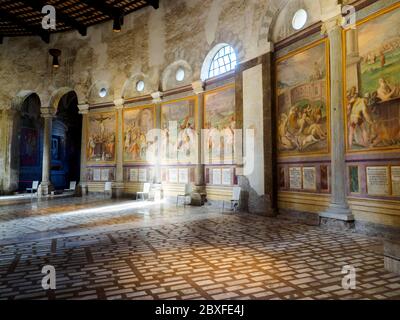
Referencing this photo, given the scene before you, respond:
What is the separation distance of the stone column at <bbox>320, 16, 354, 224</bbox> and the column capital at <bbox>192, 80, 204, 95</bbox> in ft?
20.2

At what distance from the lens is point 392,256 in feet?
13.8

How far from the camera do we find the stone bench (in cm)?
413

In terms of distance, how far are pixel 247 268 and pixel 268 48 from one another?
7.91m

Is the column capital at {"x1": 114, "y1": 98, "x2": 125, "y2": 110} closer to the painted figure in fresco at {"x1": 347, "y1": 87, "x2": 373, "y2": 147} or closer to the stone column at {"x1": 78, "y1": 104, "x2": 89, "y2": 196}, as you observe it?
the stone column at {"x1": 78, "y1": 104, "x2": 89, "y2": 196}

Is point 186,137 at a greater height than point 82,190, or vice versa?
point 186,137

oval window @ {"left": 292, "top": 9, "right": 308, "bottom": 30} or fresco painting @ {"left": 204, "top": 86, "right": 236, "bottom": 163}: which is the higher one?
oval window @ {"left": 292, "top": 9, "right": 308, "bottom": 30}

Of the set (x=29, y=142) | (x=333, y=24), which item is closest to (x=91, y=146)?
(x=29, y=142)

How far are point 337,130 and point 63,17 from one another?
54.2 feet

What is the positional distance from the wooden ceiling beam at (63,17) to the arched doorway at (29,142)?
6080 mm

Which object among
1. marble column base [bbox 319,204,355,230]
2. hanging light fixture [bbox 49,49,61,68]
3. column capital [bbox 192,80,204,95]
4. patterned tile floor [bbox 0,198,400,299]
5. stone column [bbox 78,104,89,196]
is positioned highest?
hanging light fixture [bbox 49,49,61,68]

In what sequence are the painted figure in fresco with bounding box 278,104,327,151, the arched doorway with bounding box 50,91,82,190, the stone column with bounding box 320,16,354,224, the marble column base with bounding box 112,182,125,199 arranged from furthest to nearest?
the arched doorway with bounding box 50,91,82,190, the marble column base with bounding box 112,182,125,199, the painted figure in fresco with bounding box 278,104,327,151, the stone column with bounding box 320,16,354,224

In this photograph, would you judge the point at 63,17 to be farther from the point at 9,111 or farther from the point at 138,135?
the point at 138,135

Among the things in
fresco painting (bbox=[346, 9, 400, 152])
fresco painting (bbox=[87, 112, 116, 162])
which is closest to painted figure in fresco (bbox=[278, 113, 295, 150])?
fresco painting (bbox=[346, 9, 400, 152])

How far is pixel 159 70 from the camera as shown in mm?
15086
